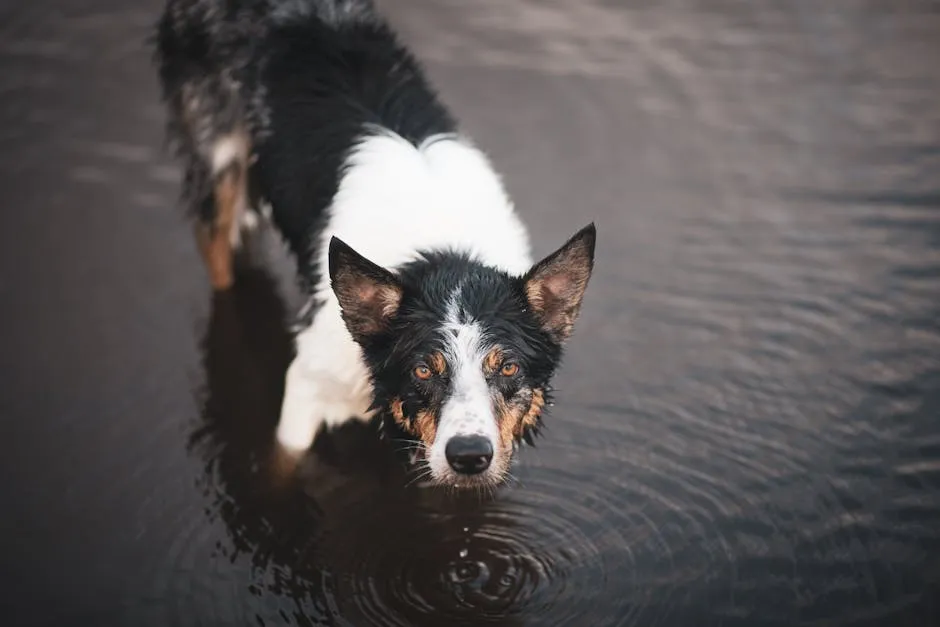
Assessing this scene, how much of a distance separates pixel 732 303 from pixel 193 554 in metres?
3.24

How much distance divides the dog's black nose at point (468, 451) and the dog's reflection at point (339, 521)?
950mm

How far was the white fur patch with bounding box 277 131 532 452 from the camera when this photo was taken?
458 centimetres

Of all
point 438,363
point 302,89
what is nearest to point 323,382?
point 438,363

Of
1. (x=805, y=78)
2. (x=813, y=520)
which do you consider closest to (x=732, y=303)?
(x=813, y=520)

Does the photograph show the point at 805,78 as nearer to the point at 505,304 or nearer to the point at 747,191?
the point at 747,191

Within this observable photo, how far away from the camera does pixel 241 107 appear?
5.55 meters

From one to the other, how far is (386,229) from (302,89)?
1.01 m

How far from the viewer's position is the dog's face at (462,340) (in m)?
3.91

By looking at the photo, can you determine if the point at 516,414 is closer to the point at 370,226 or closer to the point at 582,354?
the point at 370,226

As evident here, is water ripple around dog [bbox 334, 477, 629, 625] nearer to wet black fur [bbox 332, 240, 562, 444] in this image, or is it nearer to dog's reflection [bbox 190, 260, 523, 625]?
dog's reflection [bbox 190, 260, 523, 625]

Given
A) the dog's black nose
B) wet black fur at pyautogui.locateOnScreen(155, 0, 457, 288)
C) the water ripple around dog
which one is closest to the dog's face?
the dog's black nose

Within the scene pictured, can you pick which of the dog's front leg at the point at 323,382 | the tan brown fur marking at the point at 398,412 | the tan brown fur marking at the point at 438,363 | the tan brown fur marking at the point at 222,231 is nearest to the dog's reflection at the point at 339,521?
the dog's front leg at the point at 323,382

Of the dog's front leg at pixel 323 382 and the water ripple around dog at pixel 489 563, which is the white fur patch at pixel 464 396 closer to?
the dog's front leg at pixel 323 382

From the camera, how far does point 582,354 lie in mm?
5898
